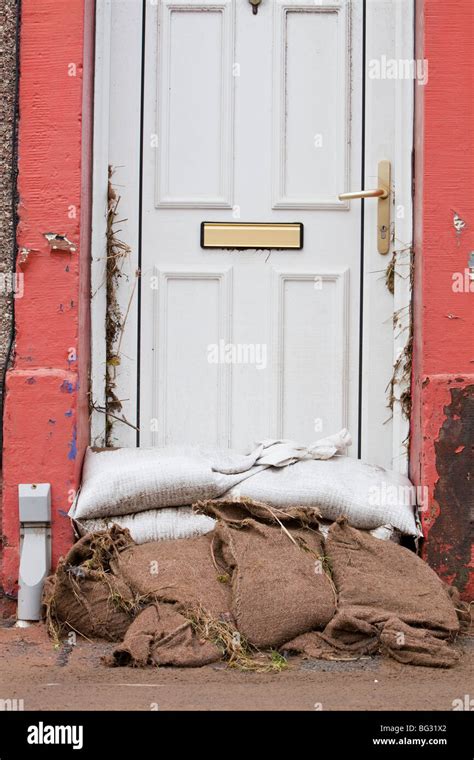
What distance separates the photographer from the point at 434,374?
12.1 ft

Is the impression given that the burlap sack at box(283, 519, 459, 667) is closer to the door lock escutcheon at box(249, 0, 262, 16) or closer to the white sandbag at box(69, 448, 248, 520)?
the white sandbag at box(69, 448, 248, 520)

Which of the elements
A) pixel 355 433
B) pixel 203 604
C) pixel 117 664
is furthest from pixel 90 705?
pixel 355 433

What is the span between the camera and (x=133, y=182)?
399cm

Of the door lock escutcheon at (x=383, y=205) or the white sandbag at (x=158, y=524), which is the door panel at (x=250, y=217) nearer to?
the door lock escutcheon at (x=383, y=205)

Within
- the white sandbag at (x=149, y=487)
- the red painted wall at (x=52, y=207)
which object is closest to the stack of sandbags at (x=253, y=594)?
the white sandbag at (x=149, y=487)

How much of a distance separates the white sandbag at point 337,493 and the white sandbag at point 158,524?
17 cm

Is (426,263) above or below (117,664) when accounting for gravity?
above

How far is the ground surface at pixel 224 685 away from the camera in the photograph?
2.57 metres

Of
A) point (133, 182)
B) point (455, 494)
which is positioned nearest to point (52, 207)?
point (133, 182)

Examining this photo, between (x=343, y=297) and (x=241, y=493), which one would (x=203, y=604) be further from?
(x=343, y=297)

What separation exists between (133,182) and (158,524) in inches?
55.6

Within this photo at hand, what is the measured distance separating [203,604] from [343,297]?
1471 mm

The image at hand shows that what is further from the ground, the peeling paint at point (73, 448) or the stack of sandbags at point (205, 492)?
the peeling paint at point (73, 448)

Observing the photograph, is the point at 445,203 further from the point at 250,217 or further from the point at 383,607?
the point at 383,607
